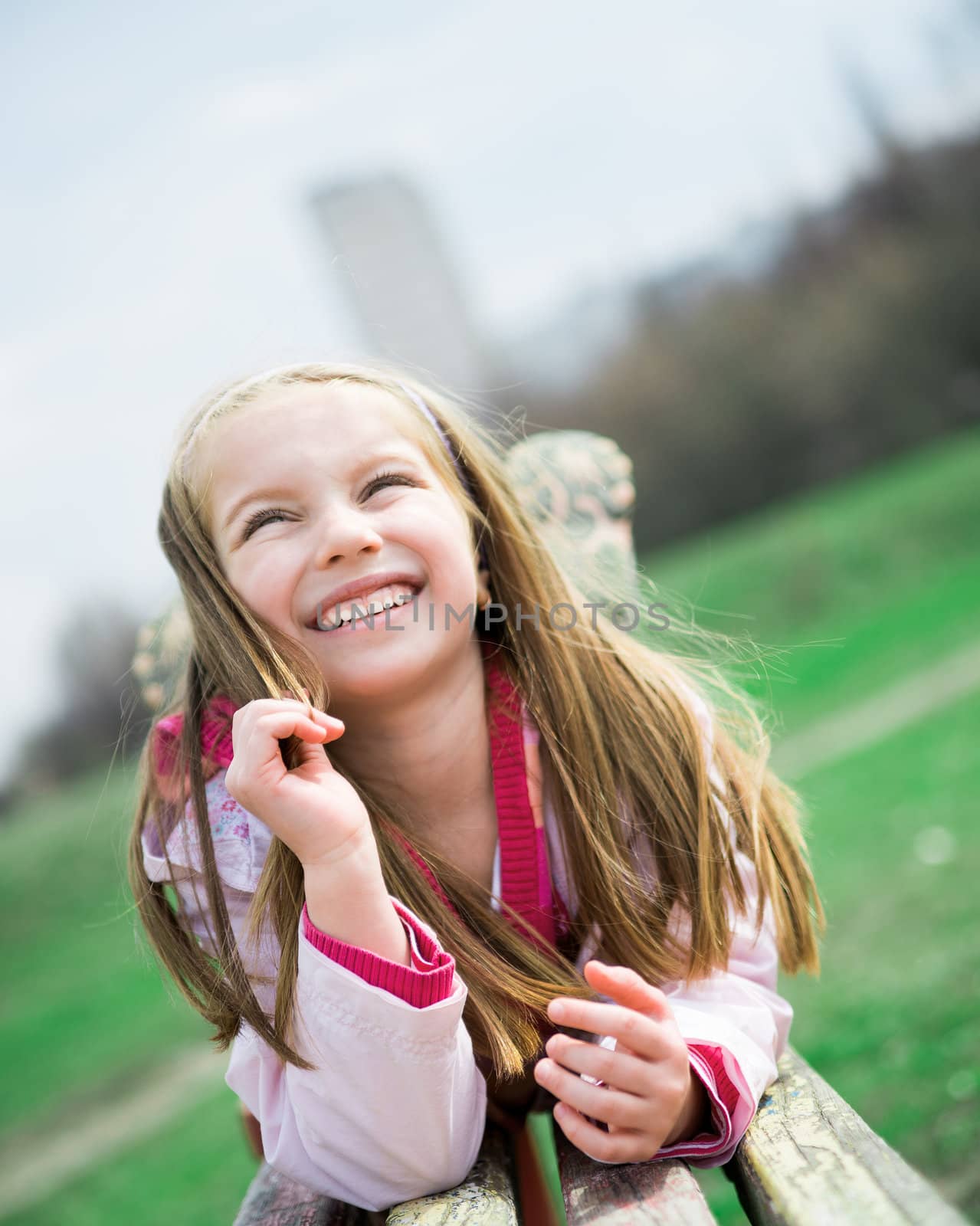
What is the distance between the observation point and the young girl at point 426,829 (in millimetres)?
1211

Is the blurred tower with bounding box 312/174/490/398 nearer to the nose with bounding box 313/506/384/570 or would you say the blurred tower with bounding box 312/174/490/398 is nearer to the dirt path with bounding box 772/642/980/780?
the dirt path with bounding box 772/642/980/780

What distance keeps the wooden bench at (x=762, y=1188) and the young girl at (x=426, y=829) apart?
3 cm

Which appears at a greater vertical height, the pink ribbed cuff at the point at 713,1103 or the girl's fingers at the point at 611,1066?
the girl's fingers at the point at 611,1066

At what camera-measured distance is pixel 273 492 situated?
149 centimetres

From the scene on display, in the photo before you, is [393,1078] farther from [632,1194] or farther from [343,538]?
[343,538]

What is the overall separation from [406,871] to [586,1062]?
0.38m

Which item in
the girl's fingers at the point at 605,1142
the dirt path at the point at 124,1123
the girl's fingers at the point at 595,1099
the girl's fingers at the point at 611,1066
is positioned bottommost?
the dirt path at the point at 124,1123

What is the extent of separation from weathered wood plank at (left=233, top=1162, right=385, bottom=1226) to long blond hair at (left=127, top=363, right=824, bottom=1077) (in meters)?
0.21

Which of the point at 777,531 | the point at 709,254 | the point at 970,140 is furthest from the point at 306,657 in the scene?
the point at 970,140

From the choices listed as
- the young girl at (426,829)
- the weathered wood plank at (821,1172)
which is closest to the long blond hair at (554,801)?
the young girl at (426,829)

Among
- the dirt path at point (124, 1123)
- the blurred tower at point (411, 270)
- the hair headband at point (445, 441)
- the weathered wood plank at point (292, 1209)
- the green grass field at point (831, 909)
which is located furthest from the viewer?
the blurred tower at point (411, 270)

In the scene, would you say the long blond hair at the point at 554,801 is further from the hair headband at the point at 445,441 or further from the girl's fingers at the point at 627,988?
the girl's fingers at the point at 627,988

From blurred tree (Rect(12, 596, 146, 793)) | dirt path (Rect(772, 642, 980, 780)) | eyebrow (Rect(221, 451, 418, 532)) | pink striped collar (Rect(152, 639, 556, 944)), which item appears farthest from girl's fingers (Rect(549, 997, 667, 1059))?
blurred tree (Rect(12, 596, 146, 793))

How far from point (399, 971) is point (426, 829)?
421 mm
